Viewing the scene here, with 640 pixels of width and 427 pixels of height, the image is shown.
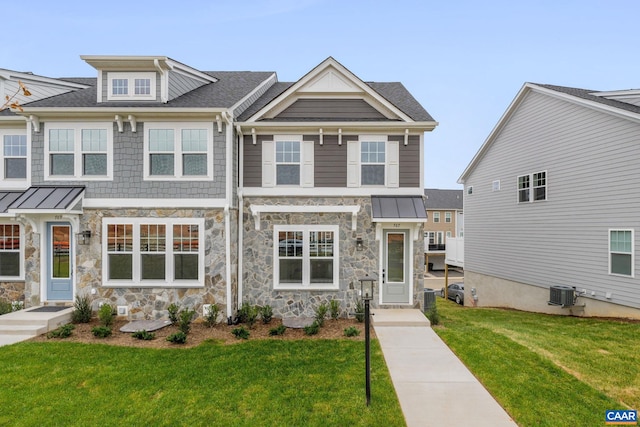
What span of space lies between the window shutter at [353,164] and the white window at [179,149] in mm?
4091

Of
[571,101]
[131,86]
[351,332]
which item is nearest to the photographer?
[351,332]

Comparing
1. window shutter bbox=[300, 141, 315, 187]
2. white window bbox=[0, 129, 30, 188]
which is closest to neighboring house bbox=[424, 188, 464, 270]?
window shutter bbox=[300, 141, 315, 187]

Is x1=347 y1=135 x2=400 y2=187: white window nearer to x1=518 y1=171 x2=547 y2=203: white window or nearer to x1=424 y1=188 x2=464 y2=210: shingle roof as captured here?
x1=518 y1=171 x2=547 y2=203: white window

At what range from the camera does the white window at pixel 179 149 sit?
8.98 meters

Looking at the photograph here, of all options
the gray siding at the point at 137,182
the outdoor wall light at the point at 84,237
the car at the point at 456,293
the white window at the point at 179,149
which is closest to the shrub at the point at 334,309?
the gray siding at the point at 137,182

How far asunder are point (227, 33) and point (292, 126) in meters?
16.6

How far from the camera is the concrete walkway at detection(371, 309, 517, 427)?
460 centimetres

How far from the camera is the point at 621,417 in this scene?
14.8 ft

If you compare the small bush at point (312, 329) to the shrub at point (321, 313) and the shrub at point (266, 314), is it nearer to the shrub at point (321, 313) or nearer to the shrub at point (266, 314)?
the shrub at point (321, 313)

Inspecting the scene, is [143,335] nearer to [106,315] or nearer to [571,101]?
[106,315]

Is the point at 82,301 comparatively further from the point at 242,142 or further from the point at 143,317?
the point at 242,142

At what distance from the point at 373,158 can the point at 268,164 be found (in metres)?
3.27

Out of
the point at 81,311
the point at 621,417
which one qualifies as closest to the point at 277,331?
the point at 81,311

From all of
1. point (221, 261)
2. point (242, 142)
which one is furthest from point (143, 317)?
point (242, 142)
